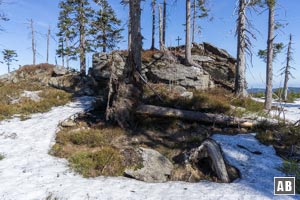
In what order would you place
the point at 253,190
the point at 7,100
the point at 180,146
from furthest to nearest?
the point at 7,100 < the point at 180,146 < the point at 253,190

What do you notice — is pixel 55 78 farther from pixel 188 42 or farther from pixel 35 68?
pixel 188 42

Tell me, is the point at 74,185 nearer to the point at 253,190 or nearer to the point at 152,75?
the point at 253,190

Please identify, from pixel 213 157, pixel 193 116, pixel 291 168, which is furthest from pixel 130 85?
pixel 291 168

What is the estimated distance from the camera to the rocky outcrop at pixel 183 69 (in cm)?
1638

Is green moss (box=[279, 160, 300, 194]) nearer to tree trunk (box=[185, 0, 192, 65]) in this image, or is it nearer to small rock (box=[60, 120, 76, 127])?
small rock (box=[60, 120, 76, 127])

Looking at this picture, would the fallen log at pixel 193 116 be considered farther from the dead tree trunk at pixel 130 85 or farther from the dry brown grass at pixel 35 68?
the dry brown grass at pixel 35 68

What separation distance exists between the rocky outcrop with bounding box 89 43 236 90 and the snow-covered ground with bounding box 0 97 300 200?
7.65 meters

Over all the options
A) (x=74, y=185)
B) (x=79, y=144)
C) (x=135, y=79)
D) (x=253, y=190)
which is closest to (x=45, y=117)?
(x=79, y=144)

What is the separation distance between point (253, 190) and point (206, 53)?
55.7ft

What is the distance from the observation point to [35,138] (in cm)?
942

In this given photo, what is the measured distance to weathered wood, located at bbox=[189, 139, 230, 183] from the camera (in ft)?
20.7

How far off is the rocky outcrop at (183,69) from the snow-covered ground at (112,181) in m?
7.65

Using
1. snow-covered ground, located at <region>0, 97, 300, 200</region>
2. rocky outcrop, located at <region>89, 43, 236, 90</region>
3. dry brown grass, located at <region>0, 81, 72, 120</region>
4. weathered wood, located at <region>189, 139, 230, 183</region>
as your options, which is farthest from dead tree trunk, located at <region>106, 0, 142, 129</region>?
dry brown grass, located at <region>0, 81, 72, 120</region>

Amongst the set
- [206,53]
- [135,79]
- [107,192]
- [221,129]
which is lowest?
[107,192]
